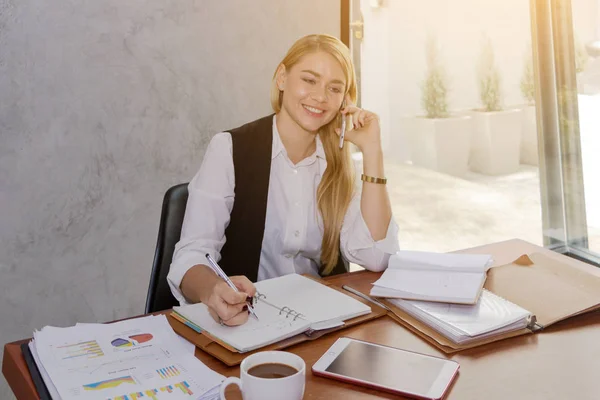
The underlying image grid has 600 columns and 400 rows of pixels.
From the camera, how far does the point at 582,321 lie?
120cm

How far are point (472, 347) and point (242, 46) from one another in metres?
1.65

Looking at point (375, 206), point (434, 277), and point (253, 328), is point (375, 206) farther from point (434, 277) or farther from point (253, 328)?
point (253, 328)

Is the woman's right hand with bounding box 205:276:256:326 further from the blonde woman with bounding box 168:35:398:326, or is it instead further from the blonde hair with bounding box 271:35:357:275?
the blonde hair with bounding box 271:35:357:275

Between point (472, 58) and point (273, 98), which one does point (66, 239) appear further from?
point (472, 58)

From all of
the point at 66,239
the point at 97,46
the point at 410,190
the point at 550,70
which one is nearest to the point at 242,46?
the point at 97,46

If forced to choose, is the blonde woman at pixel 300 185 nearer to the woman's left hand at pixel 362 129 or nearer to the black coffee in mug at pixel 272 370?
the woman's left hand at pixel 362 129

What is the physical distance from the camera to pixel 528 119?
2.99 meters

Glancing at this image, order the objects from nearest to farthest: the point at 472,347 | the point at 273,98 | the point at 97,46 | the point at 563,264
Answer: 1. the point at 472,347
2. the point at 563,264
3. the point at 273,98
4. the point at 97,46

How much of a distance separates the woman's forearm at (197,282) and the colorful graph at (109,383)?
0.32 metres

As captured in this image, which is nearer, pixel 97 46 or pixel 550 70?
pixel 97 46

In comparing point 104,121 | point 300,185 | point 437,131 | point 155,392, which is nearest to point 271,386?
point 155,392

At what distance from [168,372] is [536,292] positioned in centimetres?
79

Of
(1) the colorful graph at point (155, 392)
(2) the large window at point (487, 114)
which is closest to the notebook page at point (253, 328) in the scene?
(1) the colorful graph at point (155, 392)

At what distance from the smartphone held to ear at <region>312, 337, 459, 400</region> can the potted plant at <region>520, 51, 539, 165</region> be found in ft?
6.95
